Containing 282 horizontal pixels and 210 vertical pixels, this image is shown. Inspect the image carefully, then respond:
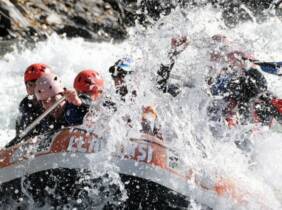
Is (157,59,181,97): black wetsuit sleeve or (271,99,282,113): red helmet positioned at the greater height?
(157,59,181,97): black wetsuit sleeve

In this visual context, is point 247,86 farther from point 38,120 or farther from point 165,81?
point 38,120

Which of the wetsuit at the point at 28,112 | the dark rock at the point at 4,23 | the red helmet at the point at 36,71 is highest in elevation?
the red helmet at the point at 36,71

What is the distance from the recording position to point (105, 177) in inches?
163

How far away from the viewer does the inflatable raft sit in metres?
4.10

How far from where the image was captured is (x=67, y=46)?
1150 centimetres

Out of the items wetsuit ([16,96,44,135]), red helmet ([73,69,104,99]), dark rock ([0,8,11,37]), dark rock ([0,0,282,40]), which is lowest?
dark rock ([0,0,282,40])

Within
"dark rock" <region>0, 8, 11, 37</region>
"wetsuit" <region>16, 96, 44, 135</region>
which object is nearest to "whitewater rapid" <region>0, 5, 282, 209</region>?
"wetsuit" <region>16, 96, 44, 135</region>

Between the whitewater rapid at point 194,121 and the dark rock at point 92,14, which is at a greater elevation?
the whitewater rapid at point 194,121

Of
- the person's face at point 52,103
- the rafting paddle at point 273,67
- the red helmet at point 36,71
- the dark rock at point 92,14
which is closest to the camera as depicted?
the person's face at point 52,103

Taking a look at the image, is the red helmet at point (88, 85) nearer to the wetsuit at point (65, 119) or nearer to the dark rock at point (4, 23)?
the wetsuit at point (65, 119)

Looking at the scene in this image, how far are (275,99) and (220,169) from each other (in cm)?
122

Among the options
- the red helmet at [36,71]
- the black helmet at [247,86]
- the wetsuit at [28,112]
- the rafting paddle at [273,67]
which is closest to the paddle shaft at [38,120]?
the red helmet at [36,71]

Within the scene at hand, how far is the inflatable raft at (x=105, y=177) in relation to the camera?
4098 millimetres

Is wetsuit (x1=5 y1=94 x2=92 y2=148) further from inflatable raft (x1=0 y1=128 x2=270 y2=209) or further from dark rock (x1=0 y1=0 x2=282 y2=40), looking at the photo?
dark rock (x1=0 y1=0 x2=282 y2=40)
